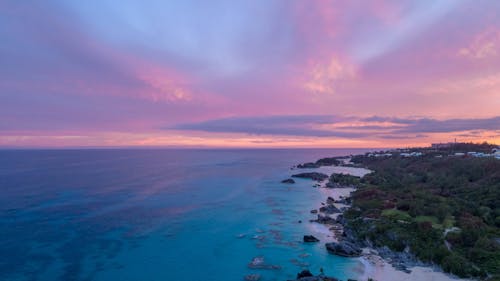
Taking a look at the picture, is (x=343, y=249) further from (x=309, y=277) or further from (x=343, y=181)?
(x=343, y=181)

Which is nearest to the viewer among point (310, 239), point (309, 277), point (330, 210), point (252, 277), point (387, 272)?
point (309, 277)

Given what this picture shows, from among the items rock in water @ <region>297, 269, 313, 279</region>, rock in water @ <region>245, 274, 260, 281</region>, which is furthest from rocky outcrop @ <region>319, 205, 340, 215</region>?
rock in water @ <region>245, 274, 260, 281</region>

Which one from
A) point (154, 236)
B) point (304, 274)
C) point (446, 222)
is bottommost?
point (154, 236)

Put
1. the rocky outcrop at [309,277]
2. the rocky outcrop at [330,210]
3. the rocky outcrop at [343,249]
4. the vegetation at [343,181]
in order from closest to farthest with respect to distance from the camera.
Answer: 1. the rocky outcrop at [309,277]
2. the rocky outcrop at [343,249]
3. the rocky outcrop at [330,210]
4. the vegetation at [343,181]

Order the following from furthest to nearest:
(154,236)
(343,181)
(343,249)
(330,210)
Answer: (343,181) < (330,210) < (154,236) < (343,249)

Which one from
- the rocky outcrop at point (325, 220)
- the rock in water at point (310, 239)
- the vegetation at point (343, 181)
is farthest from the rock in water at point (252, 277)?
the vegetation at point (343, 181)

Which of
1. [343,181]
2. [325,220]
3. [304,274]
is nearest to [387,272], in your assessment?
[304,274]

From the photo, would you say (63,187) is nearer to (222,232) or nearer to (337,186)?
(222,232)

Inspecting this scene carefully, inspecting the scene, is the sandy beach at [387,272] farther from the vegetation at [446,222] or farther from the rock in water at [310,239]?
the rock in water at [310,239]
